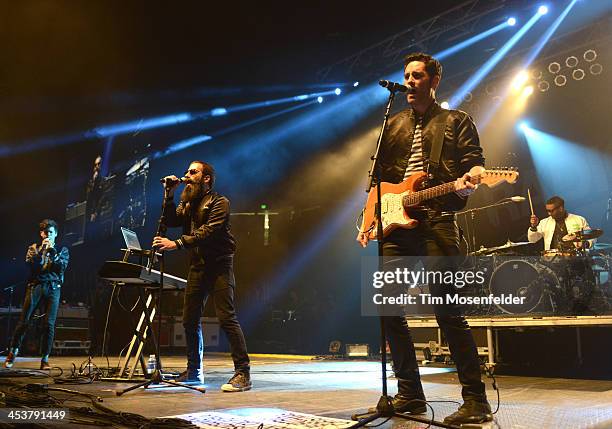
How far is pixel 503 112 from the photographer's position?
11.2 m

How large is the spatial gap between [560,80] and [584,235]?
460cm

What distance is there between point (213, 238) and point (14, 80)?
921 centimetres

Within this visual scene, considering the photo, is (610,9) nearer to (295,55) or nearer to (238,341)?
(295,55)

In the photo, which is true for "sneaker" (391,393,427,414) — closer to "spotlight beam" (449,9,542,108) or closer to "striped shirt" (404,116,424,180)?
"striped shirt" (404,116,424,180)

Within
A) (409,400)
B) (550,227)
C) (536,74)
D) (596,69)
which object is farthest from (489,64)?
(409,400)

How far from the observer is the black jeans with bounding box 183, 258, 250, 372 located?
4324mm

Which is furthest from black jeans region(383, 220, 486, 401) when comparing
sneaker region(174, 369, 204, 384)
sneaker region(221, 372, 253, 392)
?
sneaker region(174, 369, 204, 384)

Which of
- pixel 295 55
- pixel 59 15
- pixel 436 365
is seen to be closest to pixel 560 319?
pixel 436 365

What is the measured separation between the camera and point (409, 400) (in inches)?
115

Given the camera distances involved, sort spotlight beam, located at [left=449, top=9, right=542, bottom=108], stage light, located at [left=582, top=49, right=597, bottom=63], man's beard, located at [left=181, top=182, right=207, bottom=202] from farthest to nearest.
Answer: spotlight beam, located at [left=449, top=9, right=542, bottom=108], stage light, located at [left=582, top=49, right=597, bottom=63], man's beard, located at [left=181, top=182, right=207, bottom=202]

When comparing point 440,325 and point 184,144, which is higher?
point 184,144

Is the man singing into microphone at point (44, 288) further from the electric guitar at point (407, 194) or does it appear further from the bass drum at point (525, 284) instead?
the bass drum at point (525, 284)

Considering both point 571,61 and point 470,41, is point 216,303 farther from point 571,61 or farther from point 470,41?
point 571,61

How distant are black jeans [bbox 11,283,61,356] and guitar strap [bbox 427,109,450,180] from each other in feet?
19.1
